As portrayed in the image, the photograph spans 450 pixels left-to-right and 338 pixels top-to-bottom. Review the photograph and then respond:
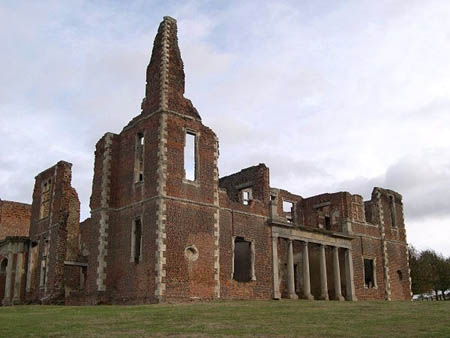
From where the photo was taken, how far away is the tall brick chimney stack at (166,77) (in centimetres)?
2541

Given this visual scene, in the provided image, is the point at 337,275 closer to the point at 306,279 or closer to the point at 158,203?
the point at 306,279

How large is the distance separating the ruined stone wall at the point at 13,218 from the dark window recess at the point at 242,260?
1954 cm

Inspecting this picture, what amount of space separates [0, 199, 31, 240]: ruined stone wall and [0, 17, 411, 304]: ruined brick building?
627cm

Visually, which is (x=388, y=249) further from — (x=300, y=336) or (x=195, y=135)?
(x=300, y=336)

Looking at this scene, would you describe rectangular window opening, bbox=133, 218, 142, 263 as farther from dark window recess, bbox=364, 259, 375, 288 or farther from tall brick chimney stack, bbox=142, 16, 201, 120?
dark window recess, bbox=364, 259, 375, 288

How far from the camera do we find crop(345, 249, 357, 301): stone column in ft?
108

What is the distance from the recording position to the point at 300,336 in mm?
12398

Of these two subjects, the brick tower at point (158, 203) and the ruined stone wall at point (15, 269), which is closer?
the brick tower at point (158, 203)

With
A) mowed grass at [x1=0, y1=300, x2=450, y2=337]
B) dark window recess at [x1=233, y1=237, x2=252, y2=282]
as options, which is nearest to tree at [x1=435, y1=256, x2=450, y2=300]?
dark window recess at [x1=233, y1=237, x2=252, y2=282]

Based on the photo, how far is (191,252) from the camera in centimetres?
2391

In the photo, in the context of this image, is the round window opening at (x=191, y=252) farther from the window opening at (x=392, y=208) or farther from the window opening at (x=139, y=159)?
the window opening at (x=392, y=208)

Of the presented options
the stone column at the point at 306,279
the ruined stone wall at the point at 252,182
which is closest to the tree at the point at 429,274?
the stone column at the point at 306,279

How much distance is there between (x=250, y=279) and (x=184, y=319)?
454 inches

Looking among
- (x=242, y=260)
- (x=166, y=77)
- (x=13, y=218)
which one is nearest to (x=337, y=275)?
(x=242, y=260)
